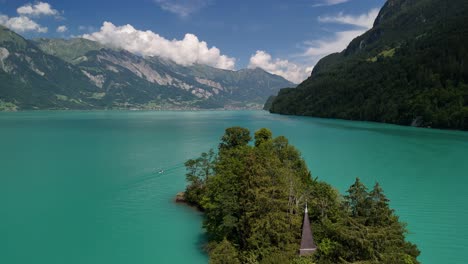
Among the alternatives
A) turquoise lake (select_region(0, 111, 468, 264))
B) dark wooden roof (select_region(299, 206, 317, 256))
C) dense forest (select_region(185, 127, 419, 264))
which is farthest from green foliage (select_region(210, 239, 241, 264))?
turquoise lake (select_region(0, 111, 468, 264))

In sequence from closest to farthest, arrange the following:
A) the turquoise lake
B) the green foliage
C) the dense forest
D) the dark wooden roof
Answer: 1. the dense forest
2. the dark wooden roof
3. the green foliage
4. the turquoise lake

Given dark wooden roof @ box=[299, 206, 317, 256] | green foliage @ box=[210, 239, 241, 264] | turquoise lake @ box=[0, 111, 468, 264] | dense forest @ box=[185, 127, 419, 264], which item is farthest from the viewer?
turquoise lake @ box=[0, 111, 468, 264]

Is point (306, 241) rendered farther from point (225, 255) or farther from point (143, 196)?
point (143, 196)

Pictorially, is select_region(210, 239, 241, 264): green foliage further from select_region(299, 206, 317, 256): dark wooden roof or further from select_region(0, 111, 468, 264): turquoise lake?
select_region(0, 111, 468, 264): turquoise lake

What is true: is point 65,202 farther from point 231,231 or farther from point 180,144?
point 180,144

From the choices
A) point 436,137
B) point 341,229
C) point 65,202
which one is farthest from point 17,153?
point 436,137

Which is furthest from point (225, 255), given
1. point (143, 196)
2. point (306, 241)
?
point (143, 196)
